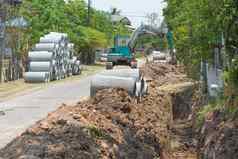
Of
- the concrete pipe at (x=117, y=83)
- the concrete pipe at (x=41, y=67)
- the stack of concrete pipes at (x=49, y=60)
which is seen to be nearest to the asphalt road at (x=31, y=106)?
the concrete pipe at (x=117, y=83)

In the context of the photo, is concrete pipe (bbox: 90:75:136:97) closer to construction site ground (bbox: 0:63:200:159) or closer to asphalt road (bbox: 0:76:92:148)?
construction site ground (bbox: 0:63:200:159)

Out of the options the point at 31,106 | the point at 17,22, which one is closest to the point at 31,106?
the point at 31,106

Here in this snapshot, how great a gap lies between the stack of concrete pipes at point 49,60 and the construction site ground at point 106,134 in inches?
720

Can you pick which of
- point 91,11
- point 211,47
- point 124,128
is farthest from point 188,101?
point 91,11

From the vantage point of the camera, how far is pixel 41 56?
41.4 meters

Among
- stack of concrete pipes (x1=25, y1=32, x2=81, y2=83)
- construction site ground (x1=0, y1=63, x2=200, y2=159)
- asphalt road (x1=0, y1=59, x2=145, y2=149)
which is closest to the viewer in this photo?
construction site ground (x1=0, y1=63, x2=200, y2=159)

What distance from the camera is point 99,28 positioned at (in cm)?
8112

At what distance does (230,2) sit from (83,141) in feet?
23.0

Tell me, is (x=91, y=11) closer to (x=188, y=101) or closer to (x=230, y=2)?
(x=188, y=101)

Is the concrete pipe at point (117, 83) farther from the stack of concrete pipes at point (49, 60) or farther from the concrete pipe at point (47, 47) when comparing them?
the concrete pipe at point (47, 47)

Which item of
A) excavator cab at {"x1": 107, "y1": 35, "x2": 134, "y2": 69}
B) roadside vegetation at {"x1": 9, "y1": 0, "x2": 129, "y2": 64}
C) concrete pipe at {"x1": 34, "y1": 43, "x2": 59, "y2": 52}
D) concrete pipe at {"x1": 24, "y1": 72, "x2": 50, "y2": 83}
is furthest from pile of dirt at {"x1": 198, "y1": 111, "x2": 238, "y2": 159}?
excavator cab at {"x1": 107, "y1": 35, "x2": 134, "y2": 69}

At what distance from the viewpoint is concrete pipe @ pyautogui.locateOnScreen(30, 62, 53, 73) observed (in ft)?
132

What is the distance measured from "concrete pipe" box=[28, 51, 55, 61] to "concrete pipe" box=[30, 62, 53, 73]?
1.69ft

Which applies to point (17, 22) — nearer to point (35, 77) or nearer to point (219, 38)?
point (35, 77)
